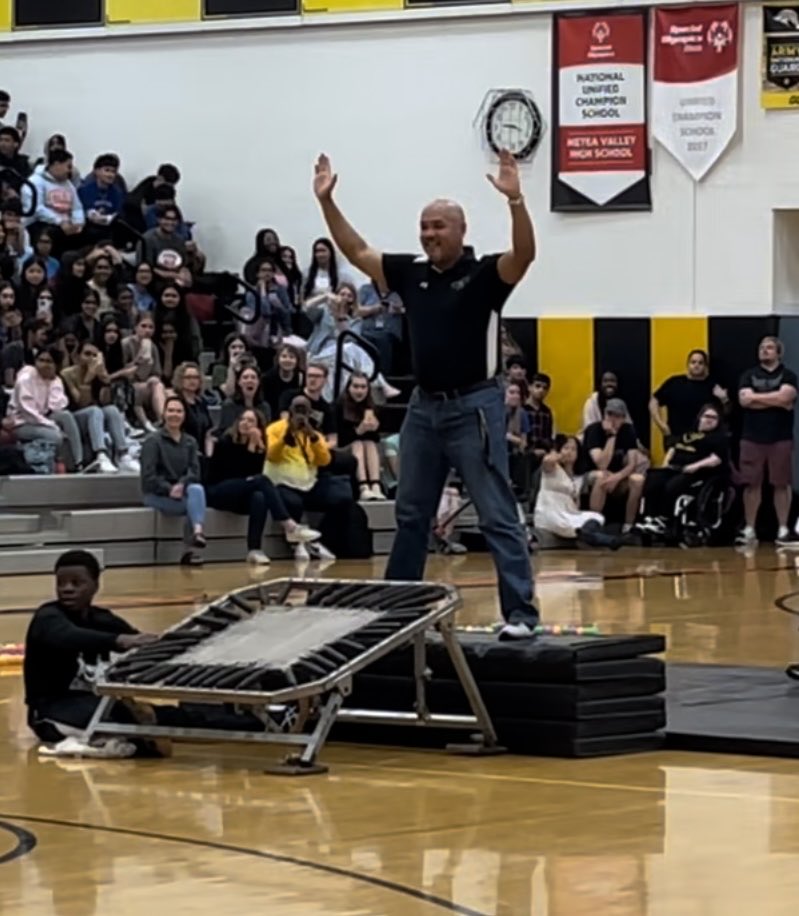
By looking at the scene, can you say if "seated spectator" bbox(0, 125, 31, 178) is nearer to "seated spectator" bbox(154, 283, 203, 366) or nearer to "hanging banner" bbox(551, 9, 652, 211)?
"seated spectator" bbox(154, 283, 203, 366)

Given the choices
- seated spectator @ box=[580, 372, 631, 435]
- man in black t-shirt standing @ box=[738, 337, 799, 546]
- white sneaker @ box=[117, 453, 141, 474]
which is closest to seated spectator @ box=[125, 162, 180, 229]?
white sneaker @ box=[117, 453, 141, 474]

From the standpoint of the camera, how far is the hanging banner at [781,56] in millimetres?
24969

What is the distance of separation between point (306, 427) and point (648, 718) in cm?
1190

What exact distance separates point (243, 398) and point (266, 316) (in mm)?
3580

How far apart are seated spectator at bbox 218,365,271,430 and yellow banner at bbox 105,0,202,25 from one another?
24.8 ft

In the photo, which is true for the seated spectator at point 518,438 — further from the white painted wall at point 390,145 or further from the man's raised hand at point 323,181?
the man's raised hand at point 323,181

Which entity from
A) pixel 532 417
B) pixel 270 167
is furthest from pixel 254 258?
pixel 532 417

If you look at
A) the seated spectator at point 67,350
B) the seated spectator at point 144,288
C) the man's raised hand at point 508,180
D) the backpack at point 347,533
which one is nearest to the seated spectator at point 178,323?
the seated spectator at point 144,288

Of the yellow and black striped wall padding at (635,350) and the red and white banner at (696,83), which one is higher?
the red and white banner at (696,83)

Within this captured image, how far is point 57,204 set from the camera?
25453 millimetres

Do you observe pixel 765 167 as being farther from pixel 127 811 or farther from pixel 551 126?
pixel 127 811

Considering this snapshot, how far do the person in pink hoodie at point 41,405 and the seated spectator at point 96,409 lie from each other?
0.51ft

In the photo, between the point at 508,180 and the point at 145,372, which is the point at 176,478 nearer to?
A: the point at 145,372

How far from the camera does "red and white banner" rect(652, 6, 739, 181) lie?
2544 cm
